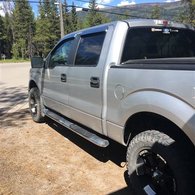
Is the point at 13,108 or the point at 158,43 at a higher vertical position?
the point at 158,43

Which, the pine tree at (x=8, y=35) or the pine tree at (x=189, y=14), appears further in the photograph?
the pine tree at (x=8, y=35)

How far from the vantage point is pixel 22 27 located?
74.6m

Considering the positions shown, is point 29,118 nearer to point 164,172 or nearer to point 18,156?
point 18,156

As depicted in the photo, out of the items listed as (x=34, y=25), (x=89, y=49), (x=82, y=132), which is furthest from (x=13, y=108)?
(x=34, y=25)

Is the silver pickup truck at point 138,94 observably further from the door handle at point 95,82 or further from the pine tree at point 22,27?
the pine tree at point 22,27

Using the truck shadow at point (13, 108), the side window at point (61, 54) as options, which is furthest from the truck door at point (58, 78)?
the truck shadow at point (13, 108)

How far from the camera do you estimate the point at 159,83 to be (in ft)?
11.2

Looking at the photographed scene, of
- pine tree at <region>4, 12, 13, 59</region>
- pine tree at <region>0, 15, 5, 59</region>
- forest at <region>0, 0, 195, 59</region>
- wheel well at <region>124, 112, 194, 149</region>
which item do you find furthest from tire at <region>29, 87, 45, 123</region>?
pine tree at <region>4, 12, 13, 59</region>

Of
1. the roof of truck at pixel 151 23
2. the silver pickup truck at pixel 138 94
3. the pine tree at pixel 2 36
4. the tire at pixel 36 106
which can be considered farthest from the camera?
the pine tree at pixel 2 36

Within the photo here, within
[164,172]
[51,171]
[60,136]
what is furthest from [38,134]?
[164,172]

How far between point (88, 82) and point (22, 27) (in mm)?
73085

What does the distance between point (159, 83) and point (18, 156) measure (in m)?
3.04

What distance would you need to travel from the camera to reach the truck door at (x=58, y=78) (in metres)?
5.71

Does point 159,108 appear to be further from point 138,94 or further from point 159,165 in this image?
point 159,165
